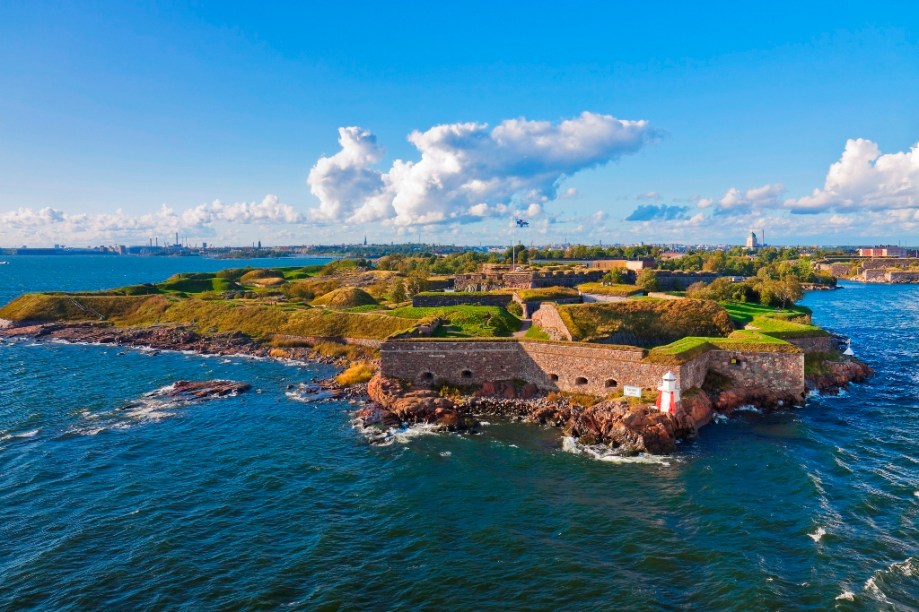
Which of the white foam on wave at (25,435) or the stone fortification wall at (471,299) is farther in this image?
the stone fortification wall at (471,299)

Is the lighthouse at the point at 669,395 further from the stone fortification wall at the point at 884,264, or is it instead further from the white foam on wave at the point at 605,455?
the stone fortification wall at the point at 884,264

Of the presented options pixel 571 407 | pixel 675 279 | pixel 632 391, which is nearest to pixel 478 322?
pixel 571 407

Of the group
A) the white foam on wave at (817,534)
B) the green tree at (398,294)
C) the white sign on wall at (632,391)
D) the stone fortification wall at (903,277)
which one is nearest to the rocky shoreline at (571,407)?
the white sign on wall at (632,391)

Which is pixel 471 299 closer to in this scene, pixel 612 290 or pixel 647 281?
pixel 612 290

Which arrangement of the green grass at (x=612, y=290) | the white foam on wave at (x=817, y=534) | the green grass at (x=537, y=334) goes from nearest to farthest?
the white foam on wave at (x=817, y=534), the green grass at (x=537, y=334), the green grass at (x=612, y=290)

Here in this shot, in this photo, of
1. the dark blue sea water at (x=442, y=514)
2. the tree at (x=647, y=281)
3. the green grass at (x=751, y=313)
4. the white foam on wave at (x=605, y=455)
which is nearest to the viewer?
the dark blue sea water at (x=442, y=514)

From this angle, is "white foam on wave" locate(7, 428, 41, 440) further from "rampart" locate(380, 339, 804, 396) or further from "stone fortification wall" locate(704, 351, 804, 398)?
"stone fortification wall" locate(704, 351, 804, 398)
